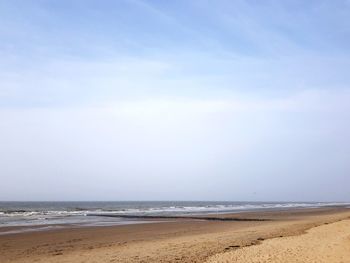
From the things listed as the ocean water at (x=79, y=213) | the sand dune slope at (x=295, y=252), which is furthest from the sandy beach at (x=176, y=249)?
the ocean water at (x=79, y=213)

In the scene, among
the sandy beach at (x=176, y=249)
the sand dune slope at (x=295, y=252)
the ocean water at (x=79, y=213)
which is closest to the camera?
the sand dune slope at (x=295, y=252)

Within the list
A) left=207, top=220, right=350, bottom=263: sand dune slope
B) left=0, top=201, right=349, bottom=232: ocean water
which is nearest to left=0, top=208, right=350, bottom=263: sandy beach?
left=207, top=220, right=350, bottom=263: sand dune slope

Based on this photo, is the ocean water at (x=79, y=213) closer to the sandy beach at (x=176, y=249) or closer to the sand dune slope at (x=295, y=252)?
the sandy beach at (x=176, y=249)

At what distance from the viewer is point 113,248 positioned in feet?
62.8

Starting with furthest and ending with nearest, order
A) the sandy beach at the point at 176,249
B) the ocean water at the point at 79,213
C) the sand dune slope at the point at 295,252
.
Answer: the ocean water at the point at 79,213, the sandy beach at the point at 176,249, the sand dune slope at the point at 295,252

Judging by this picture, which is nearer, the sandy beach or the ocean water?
the sandy beach

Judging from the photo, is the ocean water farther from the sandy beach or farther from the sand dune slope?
the sand dune slope

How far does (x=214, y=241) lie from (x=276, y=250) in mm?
4432

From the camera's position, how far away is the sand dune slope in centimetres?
1475

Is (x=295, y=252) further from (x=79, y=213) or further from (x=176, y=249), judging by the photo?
(x=79, y=213)

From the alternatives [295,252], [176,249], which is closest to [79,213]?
[176,249]

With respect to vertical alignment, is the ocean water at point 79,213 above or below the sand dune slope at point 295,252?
above

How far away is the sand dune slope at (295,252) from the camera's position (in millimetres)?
14752

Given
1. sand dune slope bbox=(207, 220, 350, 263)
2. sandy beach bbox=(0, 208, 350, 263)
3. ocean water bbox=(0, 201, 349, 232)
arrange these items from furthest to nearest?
ocean water bbox=(0, 201, 349, 232), sandy beach bbox=(0, 208, 350, 263), sand dune slope bbox=(207, 220, 350, 263)
